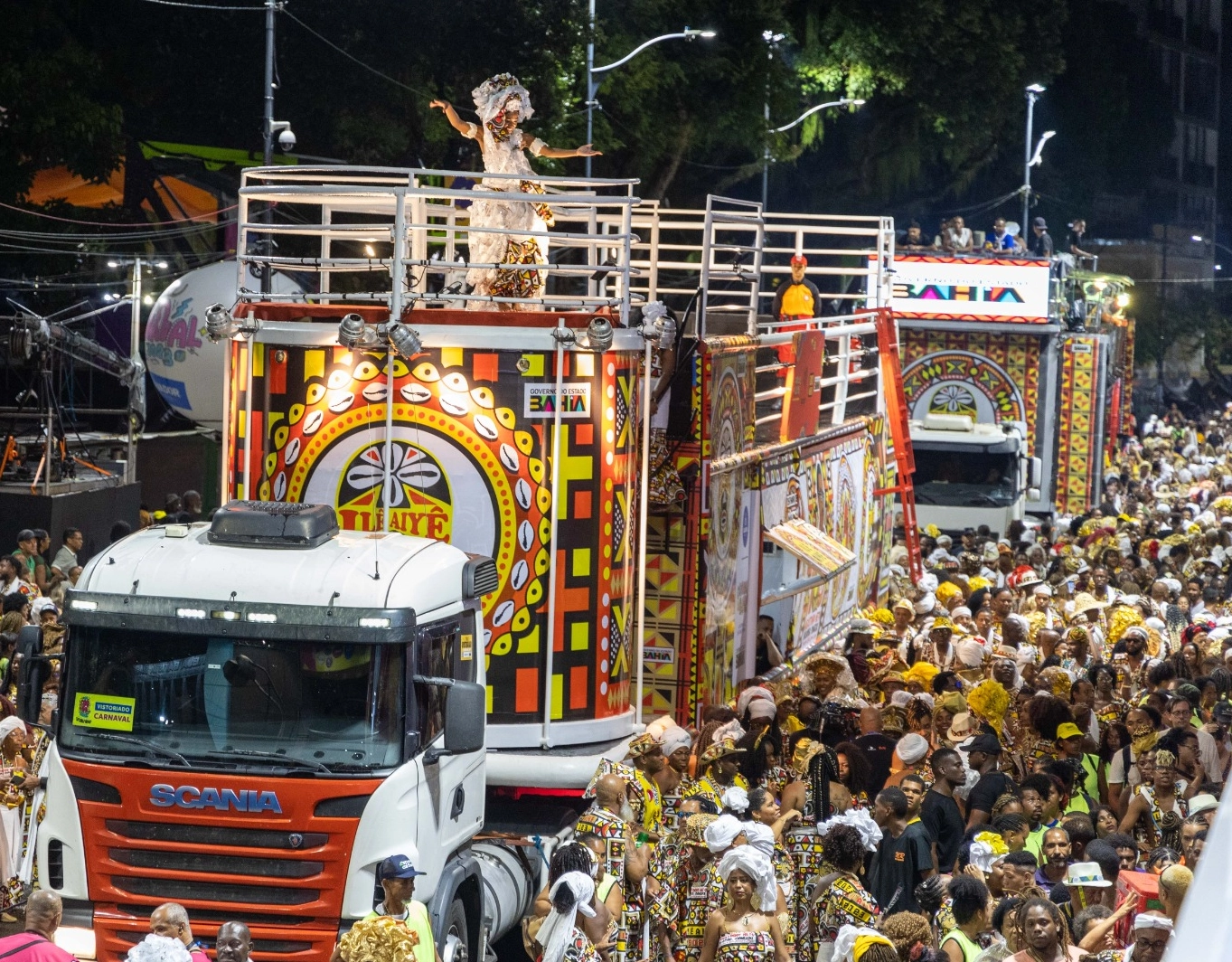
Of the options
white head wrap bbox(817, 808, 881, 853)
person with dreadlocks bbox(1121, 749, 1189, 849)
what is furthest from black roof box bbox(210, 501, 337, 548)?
person with dreadlocks bbox(1121, 749, 1189, 849)

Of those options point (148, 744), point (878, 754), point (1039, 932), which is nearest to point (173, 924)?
point (148, 744)

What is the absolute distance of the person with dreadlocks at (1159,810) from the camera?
10453mm

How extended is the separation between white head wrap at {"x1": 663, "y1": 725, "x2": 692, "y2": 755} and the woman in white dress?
130 inches

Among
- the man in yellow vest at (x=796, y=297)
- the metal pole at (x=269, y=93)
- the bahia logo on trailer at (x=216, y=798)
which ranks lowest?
the bahia logo on trailer at (x=216, y=798)

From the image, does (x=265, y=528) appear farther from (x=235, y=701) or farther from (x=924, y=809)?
(x=924, y=809)

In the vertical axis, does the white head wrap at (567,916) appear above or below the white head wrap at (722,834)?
below

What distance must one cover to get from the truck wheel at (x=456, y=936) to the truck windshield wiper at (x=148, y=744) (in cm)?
152

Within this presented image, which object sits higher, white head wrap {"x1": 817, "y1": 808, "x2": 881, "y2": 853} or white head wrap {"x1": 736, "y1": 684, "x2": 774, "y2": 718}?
white head wrap {"x1": 817, "y1": 808, "x2": 881, "y2": 853}

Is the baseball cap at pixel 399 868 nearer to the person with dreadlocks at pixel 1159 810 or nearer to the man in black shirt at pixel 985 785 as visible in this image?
the man in black shirt at pixel 985 785

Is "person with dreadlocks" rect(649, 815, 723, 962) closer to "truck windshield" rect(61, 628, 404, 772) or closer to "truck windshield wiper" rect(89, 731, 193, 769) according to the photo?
"truck windshield" rect(61, 628, 404, 772)

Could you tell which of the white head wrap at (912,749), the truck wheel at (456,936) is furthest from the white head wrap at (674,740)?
the truck wheel at (456,936)

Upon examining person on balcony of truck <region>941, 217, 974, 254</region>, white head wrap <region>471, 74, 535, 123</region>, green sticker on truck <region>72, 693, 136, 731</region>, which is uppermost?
person on balcony of truck <region>941, 217, 974, 254</region>

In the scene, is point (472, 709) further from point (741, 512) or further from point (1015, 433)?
point (1015, 433)

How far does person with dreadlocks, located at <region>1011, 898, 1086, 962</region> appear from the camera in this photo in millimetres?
7410
